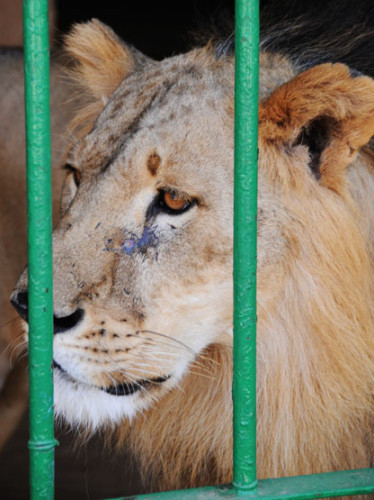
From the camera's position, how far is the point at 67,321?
1.92m

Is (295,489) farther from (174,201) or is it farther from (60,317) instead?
(174,201)

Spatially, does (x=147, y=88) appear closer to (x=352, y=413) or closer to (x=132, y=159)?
(x=132, y=159)

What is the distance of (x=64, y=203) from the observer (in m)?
2.66

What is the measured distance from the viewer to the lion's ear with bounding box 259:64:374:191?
1832 mm

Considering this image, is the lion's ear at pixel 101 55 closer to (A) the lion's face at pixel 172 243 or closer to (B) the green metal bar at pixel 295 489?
(A) the lion's face at pixel 172 243

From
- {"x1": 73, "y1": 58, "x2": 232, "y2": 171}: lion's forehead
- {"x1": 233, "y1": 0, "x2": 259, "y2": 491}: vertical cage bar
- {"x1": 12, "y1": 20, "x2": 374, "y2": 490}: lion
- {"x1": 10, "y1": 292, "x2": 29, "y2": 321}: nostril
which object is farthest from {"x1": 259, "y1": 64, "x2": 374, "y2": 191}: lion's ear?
{"x1": 10, "y1": 292, "x2": 29, "y2": 321}: nostril

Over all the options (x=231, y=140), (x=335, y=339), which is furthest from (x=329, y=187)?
(x=335, y=339)

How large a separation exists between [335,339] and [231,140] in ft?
2.25

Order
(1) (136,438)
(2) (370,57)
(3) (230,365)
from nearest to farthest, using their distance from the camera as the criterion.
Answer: (3) (230,365)
(2) (370,57)
(1) (136,438)

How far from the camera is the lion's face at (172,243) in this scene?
200cm

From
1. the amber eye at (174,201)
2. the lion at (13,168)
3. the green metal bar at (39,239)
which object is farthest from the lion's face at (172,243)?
the lion at (13,168)

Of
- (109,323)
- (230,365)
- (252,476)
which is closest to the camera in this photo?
(252,476)

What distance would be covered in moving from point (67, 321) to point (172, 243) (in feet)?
1.25

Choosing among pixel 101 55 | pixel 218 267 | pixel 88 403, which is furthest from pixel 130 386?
pixel 101 55
